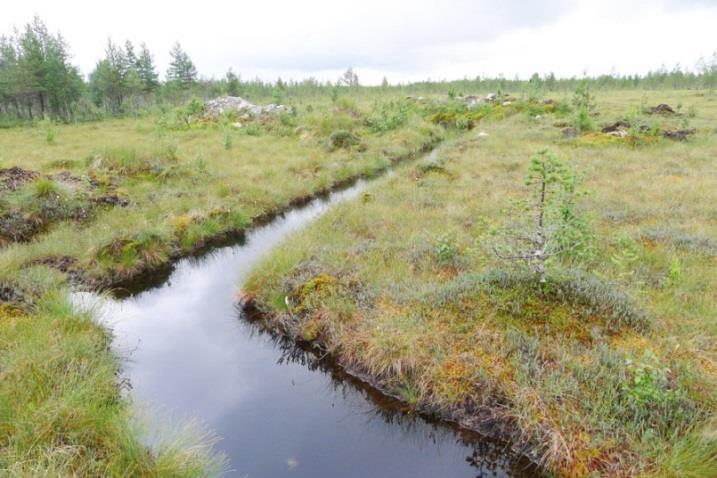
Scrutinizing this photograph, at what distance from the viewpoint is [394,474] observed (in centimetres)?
454

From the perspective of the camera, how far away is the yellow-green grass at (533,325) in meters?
4.29

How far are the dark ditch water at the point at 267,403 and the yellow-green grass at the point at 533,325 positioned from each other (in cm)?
36

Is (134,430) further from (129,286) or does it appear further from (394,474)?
(129,286)

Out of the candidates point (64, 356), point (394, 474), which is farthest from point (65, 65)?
point (394, 474)

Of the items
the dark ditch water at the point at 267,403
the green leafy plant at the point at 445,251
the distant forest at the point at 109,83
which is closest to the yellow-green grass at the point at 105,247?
the dark ditch water at the point at 267,403

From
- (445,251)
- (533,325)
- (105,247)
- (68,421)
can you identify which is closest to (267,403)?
(68,421)

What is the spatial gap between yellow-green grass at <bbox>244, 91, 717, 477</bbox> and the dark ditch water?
36 centimetres

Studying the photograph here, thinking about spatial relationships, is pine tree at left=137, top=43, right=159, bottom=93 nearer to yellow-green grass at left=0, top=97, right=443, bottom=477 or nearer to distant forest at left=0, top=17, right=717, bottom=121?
distant forest at left=0, top=17, right=717, bottom=121

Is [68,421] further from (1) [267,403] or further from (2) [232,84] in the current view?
(2) [232,84]

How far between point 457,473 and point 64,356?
5.07 meters

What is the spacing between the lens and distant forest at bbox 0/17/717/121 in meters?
45.1

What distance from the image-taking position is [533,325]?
224 inches

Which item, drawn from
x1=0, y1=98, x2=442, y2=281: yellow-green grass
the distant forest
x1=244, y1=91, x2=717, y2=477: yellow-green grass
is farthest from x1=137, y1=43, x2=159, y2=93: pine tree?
x1=244, y1=91, x2=717, y2=477: yellow-green grass

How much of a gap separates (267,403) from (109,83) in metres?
59.7
